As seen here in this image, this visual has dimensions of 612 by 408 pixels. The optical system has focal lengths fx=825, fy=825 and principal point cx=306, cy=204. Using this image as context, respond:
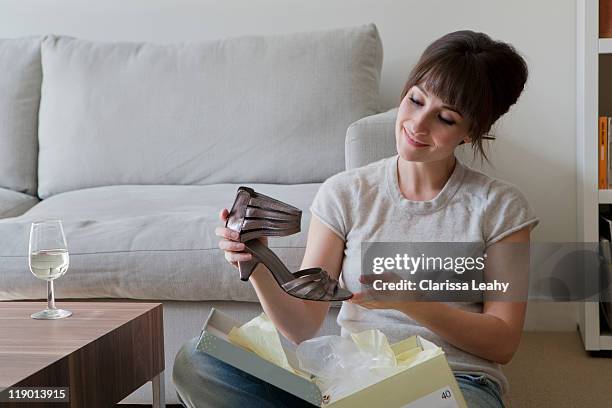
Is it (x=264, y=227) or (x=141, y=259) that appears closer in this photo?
(x=264, y=227)

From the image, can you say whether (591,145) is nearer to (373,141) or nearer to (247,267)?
(373,141)

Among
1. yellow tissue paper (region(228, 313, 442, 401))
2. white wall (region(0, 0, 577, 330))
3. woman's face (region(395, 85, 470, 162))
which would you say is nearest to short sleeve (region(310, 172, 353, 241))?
woman's face (region(395, 85, 470, 162))

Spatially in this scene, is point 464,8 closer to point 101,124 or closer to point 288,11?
point 288,11

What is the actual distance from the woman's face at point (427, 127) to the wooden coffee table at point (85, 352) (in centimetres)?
46

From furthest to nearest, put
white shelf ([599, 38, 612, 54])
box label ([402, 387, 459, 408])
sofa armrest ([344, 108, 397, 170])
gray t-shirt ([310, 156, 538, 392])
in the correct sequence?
white shelf ([599, 38, 612, 54]) → sofa armrest ([344, 108, 397, 170]) → gray t-shirt ([310, 156, 538, 392]) → box label ([402, 387, 459, 408])

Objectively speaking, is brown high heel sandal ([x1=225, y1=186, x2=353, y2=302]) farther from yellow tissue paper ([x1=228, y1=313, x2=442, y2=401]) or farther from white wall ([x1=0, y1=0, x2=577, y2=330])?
white wall ([x1=0, y1=0, x2=577, y2=330])

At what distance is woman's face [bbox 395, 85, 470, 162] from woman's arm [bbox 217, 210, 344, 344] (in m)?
0.18

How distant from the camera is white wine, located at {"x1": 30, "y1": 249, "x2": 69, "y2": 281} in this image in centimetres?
117

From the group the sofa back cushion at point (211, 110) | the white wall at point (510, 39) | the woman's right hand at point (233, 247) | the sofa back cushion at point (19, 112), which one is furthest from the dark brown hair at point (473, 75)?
the sofa back cushion at point (19, 112)

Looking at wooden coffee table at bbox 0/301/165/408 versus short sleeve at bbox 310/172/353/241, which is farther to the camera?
short sleeve at bbox 310/172/353/241

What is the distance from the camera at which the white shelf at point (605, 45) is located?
212 centimetres

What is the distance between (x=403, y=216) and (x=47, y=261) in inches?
20.4

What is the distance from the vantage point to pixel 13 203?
86.2 inches

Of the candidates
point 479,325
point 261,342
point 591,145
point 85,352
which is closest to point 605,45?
point 591,145
